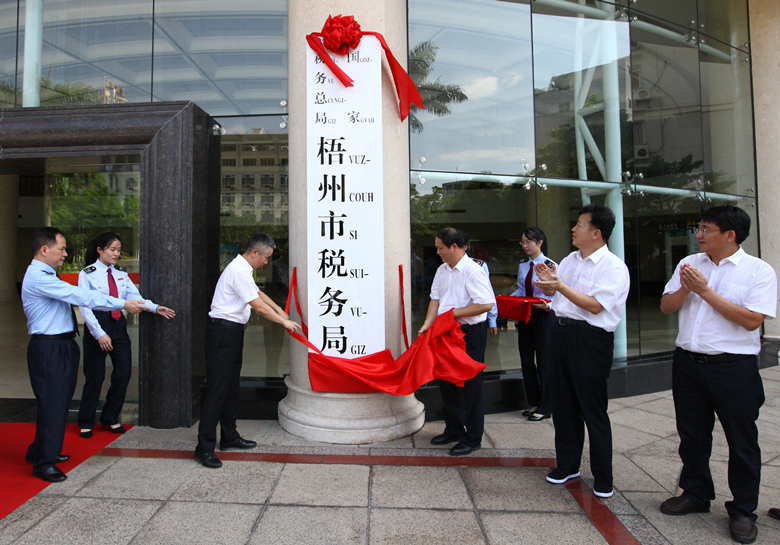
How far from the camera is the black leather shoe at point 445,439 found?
13.8 feet

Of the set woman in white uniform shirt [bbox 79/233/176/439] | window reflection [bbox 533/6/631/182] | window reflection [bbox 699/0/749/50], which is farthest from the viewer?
window reflection [bbox 699/0/749/50]

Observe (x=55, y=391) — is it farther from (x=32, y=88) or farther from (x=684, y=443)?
(x=684, y=443)

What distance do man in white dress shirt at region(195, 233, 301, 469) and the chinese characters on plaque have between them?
49cm

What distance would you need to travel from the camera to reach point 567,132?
6.20 meters

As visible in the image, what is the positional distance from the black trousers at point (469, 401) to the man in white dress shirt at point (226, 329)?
1.48 m

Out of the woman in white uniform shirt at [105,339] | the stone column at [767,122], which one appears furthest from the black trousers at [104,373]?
the stone column at [767,122]

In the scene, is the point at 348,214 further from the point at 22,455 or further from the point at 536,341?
the point at 22,455

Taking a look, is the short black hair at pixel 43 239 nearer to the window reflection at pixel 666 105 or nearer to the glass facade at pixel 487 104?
the glass facade at pixel 487 104

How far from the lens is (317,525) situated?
2865 millimetres

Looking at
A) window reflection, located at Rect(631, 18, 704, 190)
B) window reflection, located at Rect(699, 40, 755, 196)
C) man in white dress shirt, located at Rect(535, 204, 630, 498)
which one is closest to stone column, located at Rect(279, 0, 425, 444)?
man in white dress shirt, located at Rect(535, 204, 630, 498)

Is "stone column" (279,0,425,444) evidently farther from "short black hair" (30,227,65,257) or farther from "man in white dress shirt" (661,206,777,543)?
"man in white dress shirt" (661,206,777,543)

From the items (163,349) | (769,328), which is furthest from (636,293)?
(163,349)

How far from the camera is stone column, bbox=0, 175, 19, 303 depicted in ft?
55.0

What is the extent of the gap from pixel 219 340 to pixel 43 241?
1.45m
